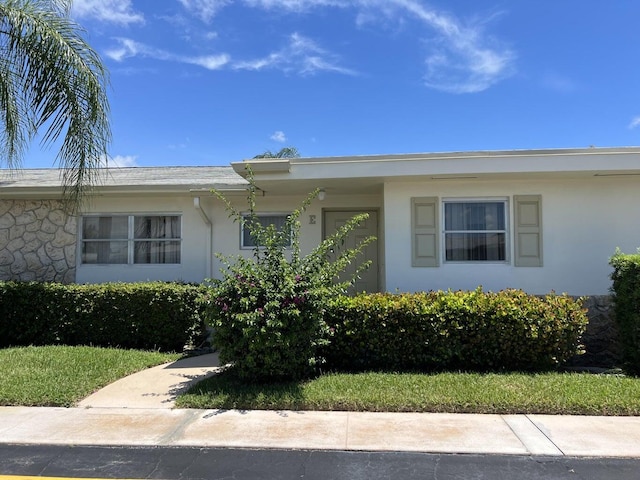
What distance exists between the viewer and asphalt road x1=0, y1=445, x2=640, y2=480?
3.81 meters

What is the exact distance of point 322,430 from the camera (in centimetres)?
477

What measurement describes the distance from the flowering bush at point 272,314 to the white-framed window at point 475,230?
9.61 ft


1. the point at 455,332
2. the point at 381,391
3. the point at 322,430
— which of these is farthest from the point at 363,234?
the point at 322,430

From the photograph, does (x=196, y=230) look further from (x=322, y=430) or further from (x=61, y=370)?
(x=322, y=430)

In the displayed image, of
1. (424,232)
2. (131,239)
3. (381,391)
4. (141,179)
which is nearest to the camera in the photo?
(381,391)

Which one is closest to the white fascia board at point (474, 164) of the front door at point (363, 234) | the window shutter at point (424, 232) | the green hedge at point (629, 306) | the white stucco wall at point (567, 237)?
the white stucco wall at point (567, 237)

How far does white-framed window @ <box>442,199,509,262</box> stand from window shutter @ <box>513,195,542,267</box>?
0.67 feet

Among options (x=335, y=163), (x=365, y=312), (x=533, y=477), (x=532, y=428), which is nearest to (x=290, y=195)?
(x=335, y=163)

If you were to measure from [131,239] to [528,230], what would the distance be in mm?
8203

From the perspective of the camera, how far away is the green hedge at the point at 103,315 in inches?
340

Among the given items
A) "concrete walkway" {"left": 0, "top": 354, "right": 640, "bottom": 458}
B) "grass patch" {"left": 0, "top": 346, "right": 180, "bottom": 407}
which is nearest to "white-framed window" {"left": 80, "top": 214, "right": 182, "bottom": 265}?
"grass patch" {"left": 0, "top": 346, "right": 180, "bottom": 407}

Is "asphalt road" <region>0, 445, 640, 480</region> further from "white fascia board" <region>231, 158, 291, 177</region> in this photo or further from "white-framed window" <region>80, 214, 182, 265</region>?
"white-framed window" <region>80, 214, 182, 265</region>

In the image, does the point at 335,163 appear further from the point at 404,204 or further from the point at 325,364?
the point at 325,364

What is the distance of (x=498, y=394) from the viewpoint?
18.2 feet
